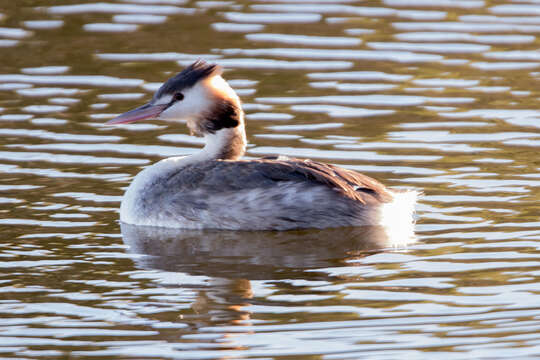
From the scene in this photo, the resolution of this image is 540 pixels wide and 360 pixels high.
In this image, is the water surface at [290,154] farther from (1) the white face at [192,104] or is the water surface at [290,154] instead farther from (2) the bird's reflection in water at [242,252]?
(1) the white face at [192,104]

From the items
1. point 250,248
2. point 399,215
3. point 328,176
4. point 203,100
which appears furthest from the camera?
point 203,100

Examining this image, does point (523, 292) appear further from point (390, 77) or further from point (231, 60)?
point (231, 60)

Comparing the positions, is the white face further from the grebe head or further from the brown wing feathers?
the brown wing feathers

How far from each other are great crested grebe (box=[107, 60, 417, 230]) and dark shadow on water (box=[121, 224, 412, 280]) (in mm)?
102

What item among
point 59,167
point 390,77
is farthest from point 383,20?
point 59,167

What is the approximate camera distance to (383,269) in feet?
29.8

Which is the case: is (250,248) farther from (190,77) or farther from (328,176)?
(190,77)

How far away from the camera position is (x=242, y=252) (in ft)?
31.8

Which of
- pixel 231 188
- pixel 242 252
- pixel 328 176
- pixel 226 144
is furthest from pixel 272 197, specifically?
pixel 226 144

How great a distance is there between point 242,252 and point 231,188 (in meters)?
0.68

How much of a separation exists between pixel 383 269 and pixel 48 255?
2.39 m

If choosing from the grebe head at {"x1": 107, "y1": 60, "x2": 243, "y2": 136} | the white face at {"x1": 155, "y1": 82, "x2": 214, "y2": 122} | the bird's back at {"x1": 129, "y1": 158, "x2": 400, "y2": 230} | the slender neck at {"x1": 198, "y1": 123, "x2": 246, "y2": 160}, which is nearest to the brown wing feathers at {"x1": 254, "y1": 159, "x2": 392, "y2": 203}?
the bird's back at {"x1": 129, "y1": 158, "x2": 400, "y2": 230}

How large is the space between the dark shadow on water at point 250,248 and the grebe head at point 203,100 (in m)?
0.91

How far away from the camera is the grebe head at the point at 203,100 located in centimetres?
1058
